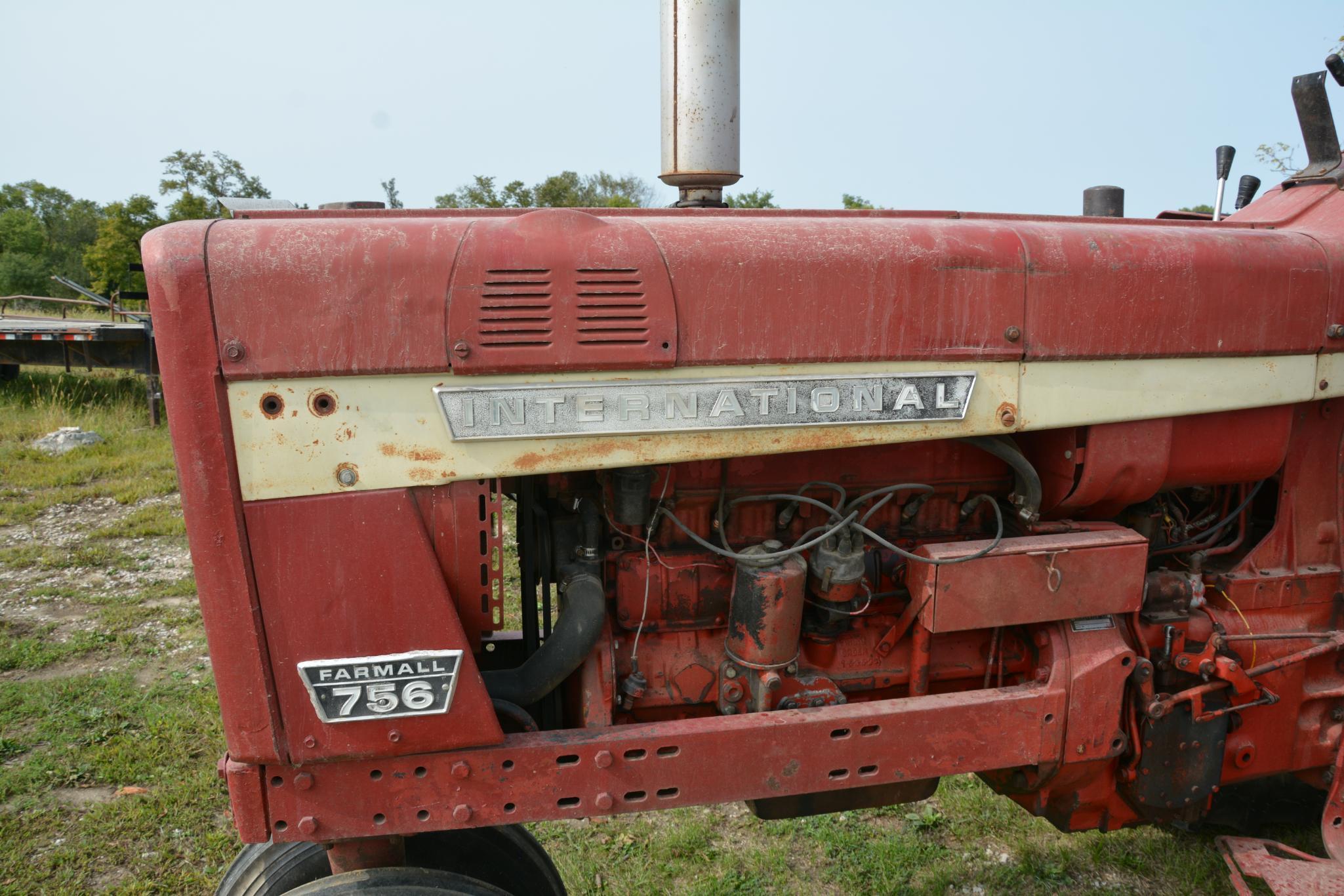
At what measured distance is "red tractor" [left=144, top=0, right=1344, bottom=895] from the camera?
6.17ft

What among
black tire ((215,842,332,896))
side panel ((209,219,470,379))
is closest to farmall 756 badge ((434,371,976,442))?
side panel ((209,219,470,379))

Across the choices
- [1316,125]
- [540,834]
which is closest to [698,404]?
[540,834]

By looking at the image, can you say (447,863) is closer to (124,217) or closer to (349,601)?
(349,601)

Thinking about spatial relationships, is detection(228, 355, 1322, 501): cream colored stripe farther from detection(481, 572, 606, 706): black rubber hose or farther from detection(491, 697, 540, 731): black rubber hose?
detection(491, 697, 540, 731): black rubber hose

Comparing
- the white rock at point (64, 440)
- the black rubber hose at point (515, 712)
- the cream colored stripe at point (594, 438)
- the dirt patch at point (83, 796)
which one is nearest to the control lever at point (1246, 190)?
the cream colored stripe at point (594, 438)

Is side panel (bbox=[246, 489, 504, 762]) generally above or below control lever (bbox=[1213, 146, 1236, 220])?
below

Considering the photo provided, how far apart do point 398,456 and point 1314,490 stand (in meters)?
2.54

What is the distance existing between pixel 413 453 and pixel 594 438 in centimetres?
37

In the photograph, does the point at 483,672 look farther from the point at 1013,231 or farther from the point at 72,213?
the point at 72,213

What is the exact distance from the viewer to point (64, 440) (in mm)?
9305

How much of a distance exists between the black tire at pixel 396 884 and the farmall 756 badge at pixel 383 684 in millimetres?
416

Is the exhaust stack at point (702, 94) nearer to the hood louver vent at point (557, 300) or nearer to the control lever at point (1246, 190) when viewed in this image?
the hood louver vent at point (557, 300)

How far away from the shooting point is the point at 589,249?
1.97 m

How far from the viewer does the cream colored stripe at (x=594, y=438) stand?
1855 millimetres
